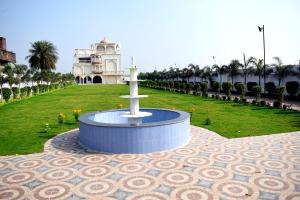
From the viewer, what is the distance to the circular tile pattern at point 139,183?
5195 mm

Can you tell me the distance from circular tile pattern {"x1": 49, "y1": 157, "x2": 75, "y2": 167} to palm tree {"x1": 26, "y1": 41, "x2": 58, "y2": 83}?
4628cm

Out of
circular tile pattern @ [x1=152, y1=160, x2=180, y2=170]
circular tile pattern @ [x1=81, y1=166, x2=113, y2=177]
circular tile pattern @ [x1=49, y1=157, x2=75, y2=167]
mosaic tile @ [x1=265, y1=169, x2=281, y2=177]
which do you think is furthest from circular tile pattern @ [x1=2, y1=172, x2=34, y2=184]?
mosaic tile @ [x1=265, y1=169, x2=281, y2=177]

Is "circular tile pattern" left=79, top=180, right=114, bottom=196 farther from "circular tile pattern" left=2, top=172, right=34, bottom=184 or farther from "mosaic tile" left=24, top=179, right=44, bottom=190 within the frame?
"circular tile pattern" left=2, top=172, right=34, bottom=184

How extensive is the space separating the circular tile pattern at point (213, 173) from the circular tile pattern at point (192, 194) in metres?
0.70

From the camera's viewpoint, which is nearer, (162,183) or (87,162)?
(162,183)

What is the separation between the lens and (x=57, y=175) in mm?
5914

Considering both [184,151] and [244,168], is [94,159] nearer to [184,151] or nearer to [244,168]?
[184,151]

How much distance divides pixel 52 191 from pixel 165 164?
9.05 ft

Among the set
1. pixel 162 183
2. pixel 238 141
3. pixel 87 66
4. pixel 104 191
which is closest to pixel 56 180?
pixel 104 191

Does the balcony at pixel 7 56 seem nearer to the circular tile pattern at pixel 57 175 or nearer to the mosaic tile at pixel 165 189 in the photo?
the circular tile pattern at pixel 57 175

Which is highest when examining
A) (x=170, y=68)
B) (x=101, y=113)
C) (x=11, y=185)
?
(x=170, y=68)

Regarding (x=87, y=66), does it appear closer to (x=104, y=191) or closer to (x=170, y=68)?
(x=170, y=68)

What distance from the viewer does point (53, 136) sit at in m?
9.85

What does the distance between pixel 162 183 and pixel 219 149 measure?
3.06 metres
